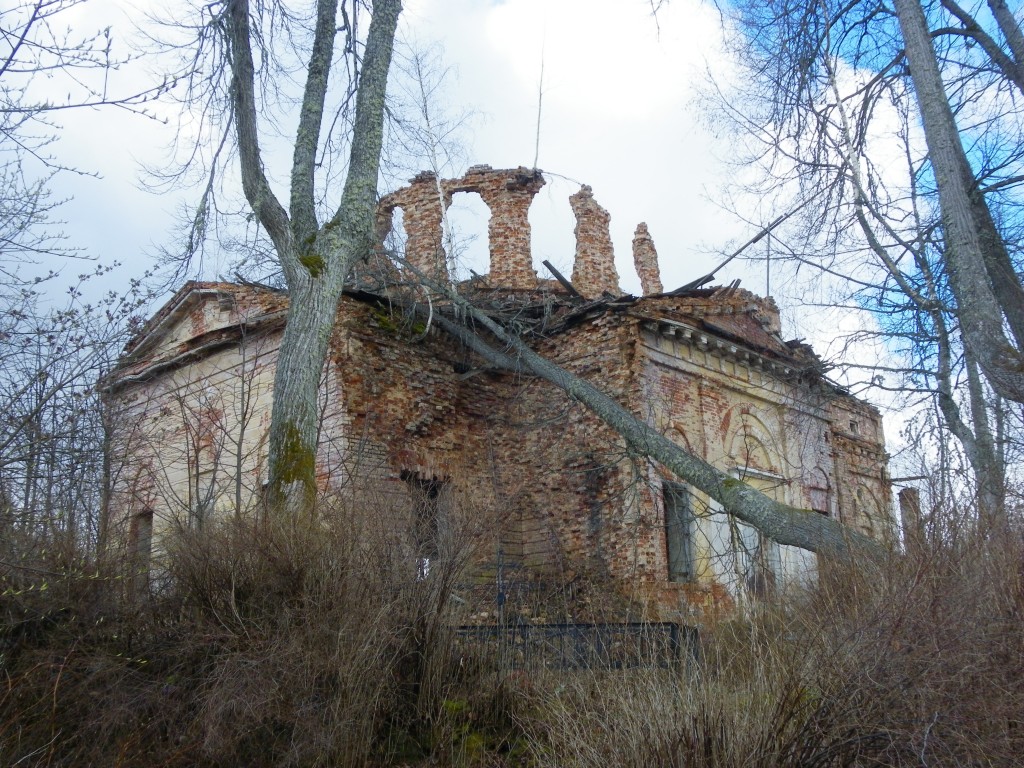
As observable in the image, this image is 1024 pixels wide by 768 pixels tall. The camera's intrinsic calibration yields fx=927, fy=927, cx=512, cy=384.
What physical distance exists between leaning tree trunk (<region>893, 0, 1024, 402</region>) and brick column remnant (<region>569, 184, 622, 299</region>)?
8.70m

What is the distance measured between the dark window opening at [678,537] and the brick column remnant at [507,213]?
515 centimetres

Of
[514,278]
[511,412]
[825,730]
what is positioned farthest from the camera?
[514,278]

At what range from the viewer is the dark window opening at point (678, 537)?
13.6 metres

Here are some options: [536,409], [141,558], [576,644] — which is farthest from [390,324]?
[576,644]

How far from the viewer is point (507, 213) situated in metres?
17.8

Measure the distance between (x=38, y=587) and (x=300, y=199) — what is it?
16.7 ft

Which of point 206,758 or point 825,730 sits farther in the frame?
point 206,758

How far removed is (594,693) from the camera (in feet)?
19.6

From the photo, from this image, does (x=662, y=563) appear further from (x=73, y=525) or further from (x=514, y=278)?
(x=73, y=525)

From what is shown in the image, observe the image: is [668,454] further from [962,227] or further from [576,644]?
[576,644]

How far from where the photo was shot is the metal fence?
627 cm

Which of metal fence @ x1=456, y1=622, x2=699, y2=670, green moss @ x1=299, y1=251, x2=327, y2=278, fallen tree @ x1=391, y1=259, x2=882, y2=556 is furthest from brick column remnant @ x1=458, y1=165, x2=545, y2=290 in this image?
metal fence @ x1=456, y1=622, x2=699, y2=670

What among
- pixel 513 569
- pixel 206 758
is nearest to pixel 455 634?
pixel 206 758

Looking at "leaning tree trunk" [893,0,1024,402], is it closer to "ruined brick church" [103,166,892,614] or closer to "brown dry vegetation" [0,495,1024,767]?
"ruined brick church" [103,166,892,614]
